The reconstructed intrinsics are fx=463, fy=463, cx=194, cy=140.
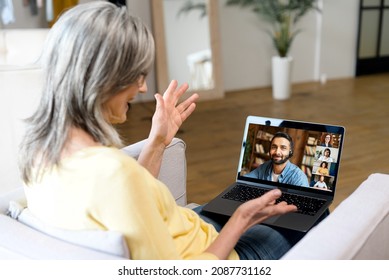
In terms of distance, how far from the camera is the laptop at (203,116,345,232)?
4.44 feet

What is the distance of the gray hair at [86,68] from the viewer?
0.85 m

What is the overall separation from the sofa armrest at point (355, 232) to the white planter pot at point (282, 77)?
3933mm

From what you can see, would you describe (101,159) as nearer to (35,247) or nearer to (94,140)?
(94,140)

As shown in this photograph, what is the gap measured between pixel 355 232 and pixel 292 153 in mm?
493

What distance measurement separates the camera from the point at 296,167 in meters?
1.39

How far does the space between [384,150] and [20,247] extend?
2.98 metres

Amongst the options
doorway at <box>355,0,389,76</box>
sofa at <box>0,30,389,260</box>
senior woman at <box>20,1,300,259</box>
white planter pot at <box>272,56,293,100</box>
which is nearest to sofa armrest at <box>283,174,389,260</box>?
sofa at <box>0,30,389,260</box>

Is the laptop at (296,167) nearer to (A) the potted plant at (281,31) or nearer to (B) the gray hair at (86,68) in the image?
(B) the gray hair at (86,68)

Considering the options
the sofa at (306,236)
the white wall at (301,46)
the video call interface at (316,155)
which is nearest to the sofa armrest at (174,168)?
the video call interface at (316,155)

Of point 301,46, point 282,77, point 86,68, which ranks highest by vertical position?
point 86,68

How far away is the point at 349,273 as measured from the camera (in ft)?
2.71

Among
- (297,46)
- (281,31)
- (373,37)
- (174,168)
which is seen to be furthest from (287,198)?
(373,37)

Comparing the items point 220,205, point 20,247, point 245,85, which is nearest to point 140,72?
point 20,247

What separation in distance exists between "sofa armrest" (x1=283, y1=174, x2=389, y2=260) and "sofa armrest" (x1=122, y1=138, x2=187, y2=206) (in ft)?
2.11
